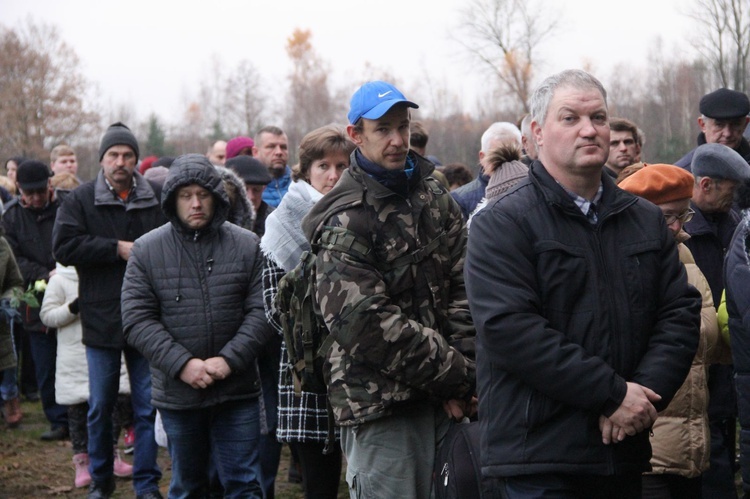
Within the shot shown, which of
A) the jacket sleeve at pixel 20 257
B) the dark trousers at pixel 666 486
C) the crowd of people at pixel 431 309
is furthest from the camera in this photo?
the jacket sleeve at pixel 20 257

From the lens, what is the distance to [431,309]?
399cm

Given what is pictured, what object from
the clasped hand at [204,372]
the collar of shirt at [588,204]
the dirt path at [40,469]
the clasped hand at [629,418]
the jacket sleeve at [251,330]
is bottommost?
the dirt path at [40,469]

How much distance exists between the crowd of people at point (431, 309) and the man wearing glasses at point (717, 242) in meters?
0.01

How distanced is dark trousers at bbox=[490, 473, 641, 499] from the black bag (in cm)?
22

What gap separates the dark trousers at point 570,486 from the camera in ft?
10.4

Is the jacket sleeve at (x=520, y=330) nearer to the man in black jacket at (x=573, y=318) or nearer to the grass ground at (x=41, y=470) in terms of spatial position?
the man in black jacket at (x=573, y=318)

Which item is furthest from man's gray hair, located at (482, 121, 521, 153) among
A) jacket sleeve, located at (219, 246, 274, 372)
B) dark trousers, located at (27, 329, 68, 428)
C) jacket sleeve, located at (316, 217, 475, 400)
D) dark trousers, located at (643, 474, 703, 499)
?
dark trousers, located at (27, 329, 68, 428)

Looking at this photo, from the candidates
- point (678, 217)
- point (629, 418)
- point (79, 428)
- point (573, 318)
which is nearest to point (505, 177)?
point (678, 217)

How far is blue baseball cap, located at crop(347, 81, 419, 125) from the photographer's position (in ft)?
13.2

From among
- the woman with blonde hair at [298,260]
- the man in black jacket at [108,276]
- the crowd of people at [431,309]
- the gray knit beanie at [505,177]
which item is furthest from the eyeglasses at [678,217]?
the man in black jacket at [108,276]

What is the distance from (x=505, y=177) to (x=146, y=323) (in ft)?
7.28

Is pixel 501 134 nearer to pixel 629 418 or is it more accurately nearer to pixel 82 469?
pixel 629 418

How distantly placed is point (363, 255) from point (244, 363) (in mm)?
1808

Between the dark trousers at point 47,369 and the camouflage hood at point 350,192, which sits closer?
the camouflage hood at point 350,192
